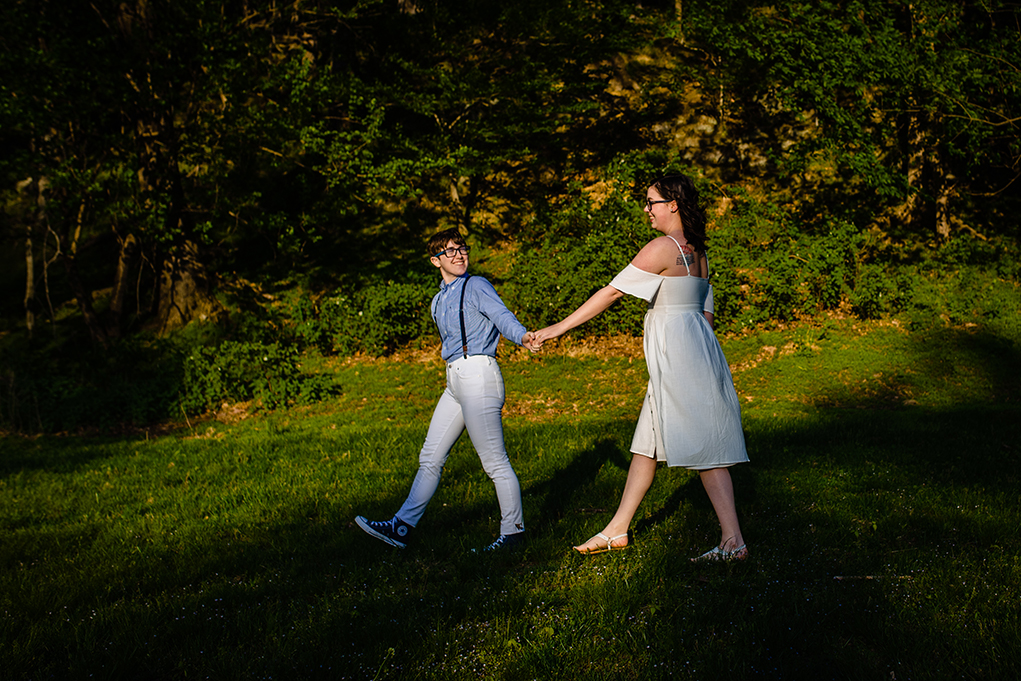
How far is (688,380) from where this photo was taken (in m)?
4.20

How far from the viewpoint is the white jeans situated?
14.9ft

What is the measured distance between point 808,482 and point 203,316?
13294 mm

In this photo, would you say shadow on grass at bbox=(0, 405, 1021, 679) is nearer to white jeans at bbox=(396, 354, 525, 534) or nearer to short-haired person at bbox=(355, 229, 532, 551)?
short-haired person at bbox=(355, 229, 532, 551)

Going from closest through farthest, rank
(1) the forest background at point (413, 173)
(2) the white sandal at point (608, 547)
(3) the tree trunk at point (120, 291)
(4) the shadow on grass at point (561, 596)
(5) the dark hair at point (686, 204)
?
(4) the shadow on grass at point (561, 596) → (5) the dark hair at point (686, 204) → (2) the white sandal at point (608, 547) → (1) the forest background at point (413, 173) → (3) the tree trunk at point (120, 291)

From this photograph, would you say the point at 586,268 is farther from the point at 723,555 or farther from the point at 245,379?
the point at 723,555

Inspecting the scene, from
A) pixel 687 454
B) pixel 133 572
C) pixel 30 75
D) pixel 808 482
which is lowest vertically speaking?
pixel 808 482

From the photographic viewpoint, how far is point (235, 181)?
15.3 meters

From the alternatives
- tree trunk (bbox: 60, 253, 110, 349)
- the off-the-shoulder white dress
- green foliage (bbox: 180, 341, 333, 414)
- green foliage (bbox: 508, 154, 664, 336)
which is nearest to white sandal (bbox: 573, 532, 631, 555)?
the off-the-shoulder white dress

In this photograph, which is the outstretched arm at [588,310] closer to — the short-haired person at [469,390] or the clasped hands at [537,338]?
the clasped hands at [537,338]

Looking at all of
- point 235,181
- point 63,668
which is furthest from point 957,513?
point 235,181

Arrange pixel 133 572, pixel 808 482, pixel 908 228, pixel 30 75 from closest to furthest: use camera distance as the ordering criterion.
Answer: pixel 133 572
pixel 808 482
pixel 30 75
pixel 908 228

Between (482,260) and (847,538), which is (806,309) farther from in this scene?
(847,538)

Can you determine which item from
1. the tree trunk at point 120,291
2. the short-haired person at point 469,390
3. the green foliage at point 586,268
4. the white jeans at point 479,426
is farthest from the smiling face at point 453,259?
the tree trunk at point 120,291

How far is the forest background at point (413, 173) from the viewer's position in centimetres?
1176
